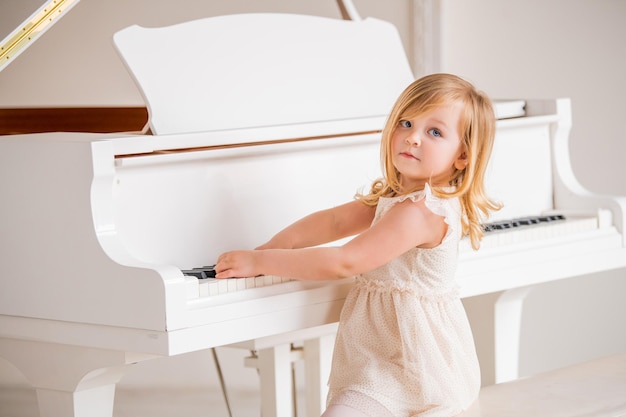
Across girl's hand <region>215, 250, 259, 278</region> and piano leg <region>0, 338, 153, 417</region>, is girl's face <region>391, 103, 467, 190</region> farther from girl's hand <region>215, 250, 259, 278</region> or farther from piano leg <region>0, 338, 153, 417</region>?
piano leg <region>0, 338, 153, 417</region>

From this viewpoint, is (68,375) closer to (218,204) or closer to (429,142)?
(218,204)

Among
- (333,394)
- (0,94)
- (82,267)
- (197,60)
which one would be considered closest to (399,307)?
(333,394)

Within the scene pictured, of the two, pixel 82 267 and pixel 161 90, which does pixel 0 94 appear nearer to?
pixel 161 90

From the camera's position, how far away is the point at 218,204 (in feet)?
8.20

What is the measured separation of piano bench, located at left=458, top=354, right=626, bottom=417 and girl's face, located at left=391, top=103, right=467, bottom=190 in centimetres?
51

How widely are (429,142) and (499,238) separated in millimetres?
572

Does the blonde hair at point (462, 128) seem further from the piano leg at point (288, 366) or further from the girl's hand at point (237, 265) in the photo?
the piano leg at point (288, 366)

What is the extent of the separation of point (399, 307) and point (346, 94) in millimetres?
909

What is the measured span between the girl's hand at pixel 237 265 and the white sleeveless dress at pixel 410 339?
0.25m

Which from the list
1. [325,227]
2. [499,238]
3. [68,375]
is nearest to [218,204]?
[325,227]

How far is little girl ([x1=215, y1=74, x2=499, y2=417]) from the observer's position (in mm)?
2287

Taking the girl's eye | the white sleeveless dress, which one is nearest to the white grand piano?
the white sleeveless dress

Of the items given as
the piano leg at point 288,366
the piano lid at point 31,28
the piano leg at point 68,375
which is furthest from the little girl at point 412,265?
the piano lid at point 31,28

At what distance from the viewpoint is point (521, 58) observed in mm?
4621
